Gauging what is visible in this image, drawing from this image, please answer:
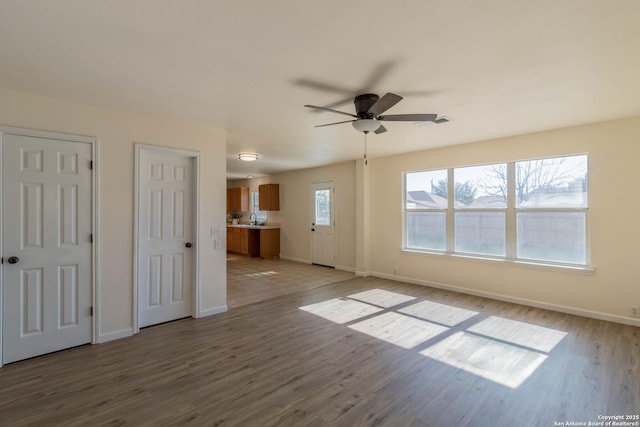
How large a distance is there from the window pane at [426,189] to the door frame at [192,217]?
12.8 ft

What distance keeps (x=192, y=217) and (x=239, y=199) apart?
20.8 ft

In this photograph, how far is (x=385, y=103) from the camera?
258 cm

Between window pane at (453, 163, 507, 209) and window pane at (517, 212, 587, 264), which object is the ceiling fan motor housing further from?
window pane at (517, 212, 587, 264)

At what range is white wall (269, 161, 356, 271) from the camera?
7027 mm

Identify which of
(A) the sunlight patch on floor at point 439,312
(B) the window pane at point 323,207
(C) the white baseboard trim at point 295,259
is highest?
(B) the window pane at point 323,207

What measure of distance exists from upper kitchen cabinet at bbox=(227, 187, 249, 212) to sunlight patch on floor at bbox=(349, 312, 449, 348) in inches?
282

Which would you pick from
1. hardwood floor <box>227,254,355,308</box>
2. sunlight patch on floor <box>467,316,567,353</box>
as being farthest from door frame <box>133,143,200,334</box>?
sunlight patch on floor <box>467,316,567,353</box>

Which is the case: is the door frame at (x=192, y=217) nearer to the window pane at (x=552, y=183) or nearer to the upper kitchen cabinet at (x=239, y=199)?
the window pane at (x=552, y=183)

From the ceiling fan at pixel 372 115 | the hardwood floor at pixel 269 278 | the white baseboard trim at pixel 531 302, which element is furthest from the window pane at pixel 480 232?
the ceiling fan at pixel 372 115

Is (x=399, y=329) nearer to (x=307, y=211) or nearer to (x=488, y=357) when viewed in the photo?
(x=488, y=357)

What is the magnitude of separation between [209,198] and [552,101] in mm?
4108

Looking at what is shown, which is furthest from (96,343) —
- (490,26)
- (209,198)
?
(490,26)

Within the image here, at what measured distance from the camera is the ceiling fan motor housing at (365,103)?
9.38 feet

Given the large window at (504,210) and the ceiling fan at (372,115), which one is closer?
the ceiling fan at (372,115)
